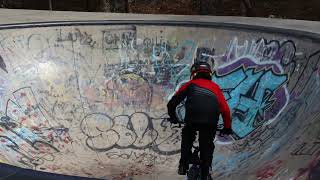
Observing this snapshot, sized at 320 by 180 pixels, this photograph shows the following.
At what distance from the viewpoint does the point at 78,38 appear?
10.7 meters

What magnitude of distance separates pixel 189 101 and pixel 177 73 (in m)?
4.90

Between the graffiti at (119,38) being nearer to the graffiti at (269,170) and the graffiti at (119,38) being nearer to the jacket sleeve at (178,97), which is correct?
the graffiti at (269,170)

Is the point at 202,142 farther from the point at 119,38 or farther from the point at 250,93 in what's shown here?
the point at 119,38

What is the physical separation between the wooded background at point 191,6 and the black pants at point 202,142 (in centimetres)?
1670

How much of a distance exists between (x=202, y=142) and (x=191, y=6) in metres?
20.3

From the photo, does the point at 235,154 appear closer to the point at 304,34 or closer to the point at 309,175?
the point at 304,34

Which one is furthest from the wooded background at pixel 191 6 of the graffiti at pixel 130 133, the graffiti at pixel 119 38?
the graffiti at pixel 130 133

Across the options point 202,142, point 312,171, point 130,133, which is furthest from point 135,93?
point 312,171

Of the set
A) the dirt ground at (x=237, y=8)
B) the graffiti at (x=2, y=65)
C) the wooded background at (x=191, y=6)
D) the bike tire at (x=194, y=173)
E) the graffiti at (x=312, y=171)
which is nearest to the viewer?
the graffiti at (x=312, y=171)

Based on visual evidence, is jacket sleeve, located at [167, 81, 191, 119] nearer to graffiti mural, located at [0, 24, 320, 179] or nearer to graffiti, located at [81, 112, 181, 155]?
graffiti mural, located at [0, 24, 320, 179]

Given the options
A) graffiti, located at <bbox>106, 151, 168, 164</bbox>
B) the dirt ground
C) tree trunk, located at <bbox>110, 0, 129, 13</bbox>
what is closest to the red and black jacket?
graffiti, located at <bbox>106, 151, 168, 164</bbox>

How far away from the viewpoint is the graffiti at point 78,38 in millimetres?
10586

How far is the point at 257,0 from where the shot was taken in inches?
983

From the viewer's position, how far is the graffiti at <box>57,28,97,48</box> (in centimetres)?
1059
